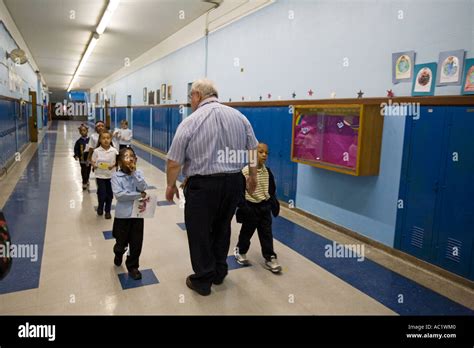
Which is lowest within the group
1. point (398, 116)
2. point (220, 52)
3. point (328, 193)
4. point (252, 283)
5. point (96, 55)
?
point (252, 283)

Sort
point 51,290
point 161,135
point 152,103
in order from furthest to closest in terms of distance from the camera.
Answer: point 152,103, point 161,135, point 51,290

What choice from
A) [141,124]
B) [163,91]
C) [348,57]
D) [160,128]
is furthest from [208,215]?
[141,124]

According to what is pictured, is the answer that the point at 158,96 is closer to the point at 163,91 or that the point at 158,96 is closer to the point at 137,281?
the point at 163,91

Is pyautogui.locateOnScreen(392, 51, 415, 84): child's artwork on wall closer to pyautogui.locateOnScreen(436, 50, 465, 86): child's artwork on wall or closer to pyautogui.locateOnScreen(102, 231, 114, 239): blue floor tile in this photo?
pyautogui.locateOnScreen(436, 50, 465, 86): child's artwork on wall

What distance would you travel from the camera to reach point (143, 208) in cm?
303

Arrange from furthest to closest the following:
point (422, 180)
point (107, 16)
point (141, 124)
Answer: point (141, 124), point (107, 16), point (422, 180)

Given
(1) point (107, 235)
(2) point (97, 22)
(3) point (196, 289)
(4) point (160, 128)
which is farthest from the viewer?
(4) point (160, 128)

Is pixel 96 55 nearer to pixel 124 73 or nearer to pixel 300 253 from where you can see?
pixel 124 73

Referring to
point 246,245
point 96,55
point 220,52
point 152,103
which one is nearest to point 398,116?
point 246,245

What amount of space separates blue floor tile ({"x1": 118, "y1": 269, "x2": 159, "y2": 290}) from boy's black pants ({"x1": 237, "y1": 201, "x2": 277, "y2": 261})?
90 cm

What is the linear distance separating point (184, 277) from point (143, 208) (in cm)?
72

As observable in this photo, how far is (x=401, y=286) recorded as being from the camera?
10.2ft

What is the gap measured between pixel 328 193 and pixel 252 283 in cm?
205

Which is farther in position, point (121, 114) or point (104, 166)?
point (121, 114)
